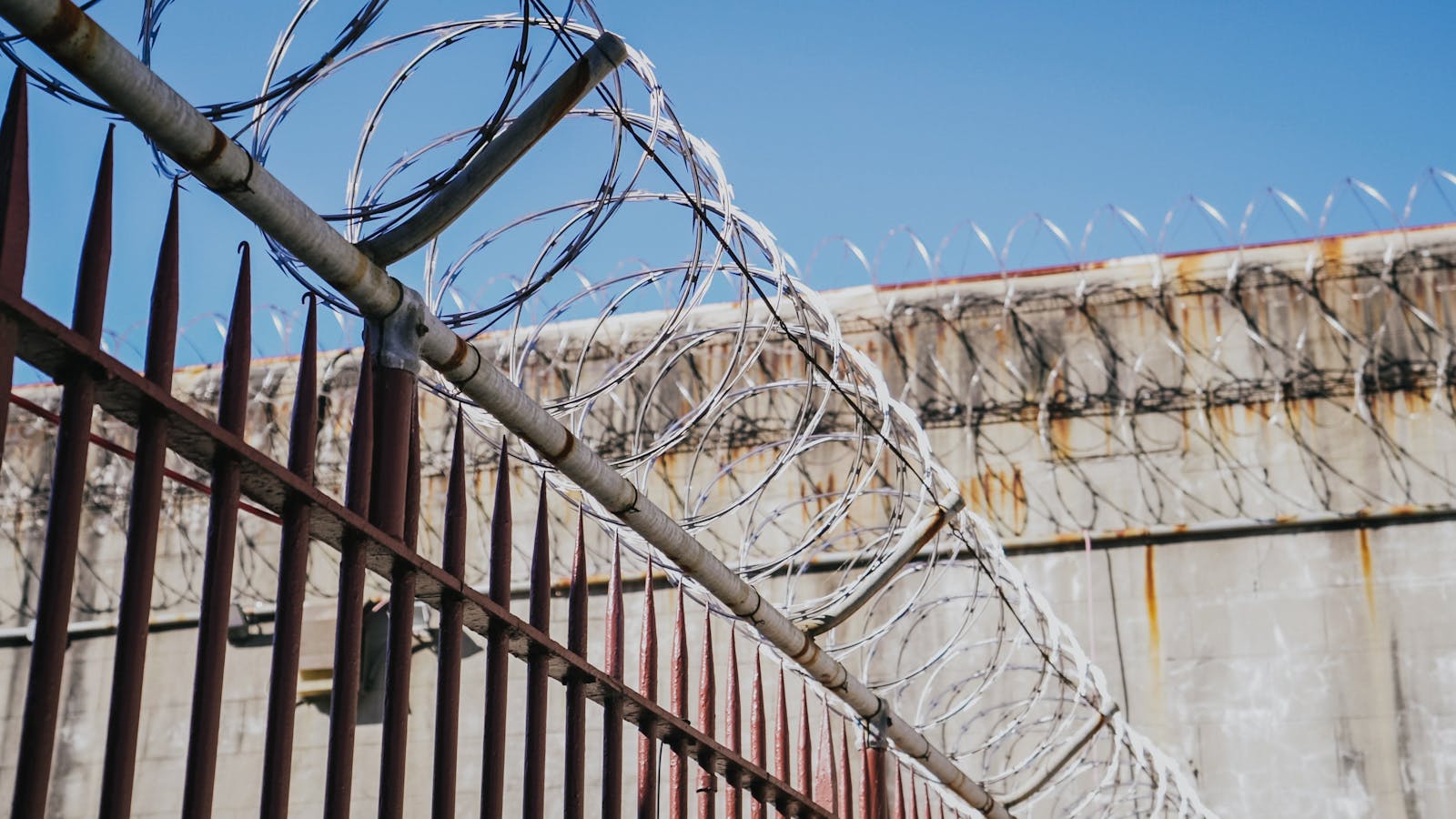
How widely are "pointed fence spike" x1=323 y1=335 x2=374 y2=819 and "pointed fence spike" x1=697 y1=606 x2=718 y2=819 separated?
2073mm

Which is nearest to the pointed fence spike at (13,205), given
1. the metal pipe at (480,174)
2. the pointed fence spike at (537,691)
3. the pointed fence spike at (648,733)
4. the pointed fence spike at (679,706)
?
the metal pipe at (480,174)

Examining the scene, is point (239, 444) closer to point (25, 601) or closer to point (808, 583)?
point (808, 583)

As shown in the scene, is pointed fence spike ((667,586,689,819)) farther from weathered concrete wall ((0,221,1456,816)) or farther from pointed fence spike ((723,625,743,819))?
weathered concrete wall ((0,221,1456,816))

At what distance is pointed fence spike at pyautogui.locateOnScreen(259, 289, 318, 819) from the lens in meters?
3.66

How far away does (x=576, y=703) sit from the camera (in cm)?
510

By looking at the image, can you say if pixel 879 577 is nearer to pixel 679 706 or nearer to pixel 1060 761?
pixel 679 706

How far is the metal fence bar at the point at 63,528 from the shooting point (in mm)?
3041

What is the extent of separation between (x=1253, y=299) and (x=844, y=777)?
10482 mm

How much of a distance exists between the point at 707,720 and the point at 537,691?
151 centimetres

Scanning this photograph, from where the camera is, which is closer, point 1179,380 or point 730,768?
point 730,768

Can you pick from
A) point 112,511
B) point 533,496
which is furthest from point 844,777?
point 112,511

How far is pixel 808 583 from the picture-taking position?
17.6m

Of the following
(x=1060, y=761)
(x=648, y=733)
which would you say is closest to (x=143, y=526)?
(x=648, y=733)

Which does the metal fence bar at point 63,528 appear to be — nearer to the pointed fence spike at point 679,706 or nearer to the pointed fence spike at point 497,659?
the pointed fence spike at point 497,659
